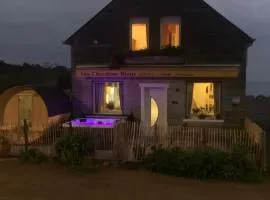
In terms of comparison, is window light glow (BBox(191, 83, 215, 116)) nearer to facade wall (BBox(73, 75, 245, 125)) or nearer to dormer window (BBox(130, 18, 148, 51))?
facade wall (BBox(73, 75, 245, 125))

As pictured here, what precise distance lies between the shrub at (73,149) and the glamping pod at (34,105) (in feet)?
17.6

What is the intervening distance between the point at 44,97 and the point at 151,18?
20.0ft

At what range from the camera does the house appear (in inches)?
687

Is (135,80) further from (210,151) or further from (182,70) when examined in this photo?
(210,151)

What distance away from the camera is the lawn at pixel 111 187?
9914 mm

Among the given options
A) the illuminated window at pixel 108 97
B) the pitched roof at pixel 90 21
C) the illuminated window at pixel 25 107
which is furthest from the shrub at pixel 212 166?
the illuminated window at pixel 25 107

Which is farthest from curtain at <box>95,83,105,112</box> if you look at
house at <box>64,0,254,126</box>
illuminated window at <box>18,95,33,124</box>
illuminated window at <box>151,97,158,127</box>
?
illuminated window at <box>18,95,33,124</box>

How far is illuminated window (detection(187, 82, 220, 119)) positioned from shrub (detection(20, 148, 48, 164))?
7.31 m

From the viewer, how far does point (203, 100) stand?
59.1 ft

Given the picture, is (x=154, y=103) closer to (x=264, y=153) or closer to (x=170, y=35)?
(x=170, y=35)

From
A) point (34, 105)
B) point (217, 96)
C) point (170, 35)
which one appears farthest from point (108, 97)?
point (217, 96)

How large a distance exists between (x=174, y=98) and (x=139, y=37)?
11.1 feet

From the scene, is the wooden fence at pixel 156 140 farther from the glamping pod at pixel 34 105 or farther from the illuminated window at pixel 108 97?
the illuminated window at pixel 108 97

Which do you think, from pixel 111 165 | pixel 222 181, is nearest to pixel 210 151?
pixel 222 181
